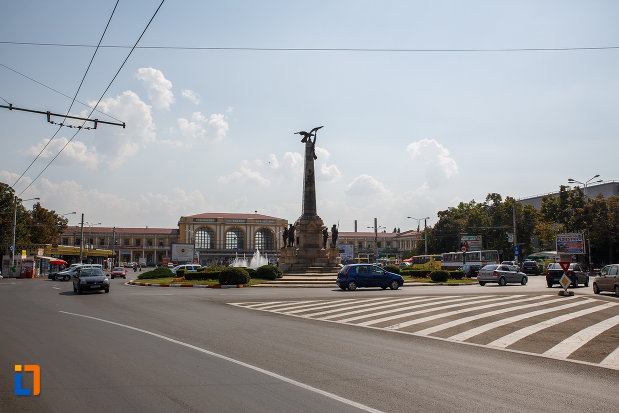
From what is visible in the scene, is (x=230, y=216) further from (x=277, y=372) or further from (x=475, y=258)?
(x=277, y=372)

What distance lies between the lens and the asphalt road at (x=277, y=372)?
6.13 meters

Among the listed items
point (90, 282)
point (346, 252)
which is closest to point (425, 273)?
point (90, 282)

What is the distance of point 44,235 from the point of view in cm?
7662

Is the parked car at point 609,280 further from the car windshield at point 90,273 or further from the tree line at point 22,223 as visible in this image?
the tree line at point 22,223

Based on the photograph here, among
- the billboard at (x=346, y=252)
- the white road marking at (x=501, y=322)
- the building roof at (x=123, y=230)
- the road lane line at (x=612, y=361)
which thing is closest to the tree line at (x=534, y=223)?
the billboard at (x=346, y=252)

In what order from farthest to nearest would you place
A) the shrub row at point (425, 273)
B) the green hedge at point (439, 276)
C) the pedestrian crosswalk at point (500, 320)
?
the shrub row at point (425, 273), the green hedge at point (439, 276), the pedestrian crosswalk at point (500, 320)

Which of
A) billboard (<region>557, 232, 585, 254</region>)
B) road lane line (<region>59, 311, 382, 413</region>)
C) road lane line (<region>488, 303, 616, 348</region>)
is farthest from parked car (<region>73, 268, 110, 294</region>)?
billboard (<region>557, 232, 585, 254</region>)

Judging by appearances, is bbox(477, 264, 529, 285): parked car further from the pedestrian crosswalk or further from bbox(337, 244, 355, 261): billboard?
bbox(337, 244, 355, 261): billboard

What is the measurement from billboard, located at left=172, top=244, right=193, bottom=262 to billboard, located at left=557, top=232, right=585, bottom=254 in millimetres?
48878

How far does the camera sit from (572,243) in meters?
53.1

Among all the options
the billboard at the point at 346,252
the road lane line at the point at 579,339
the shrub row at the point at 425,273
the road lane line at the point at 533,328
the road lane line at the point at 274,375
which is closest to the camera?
the road lane line at the point at 274,375

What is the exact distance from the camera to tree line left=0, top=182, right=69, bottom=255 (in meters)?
62.0

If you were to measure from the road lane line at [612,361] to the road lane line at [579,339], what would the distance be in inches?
24.9

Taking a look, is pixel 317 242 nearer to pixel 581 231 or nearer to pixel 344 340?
pixel 344 340
